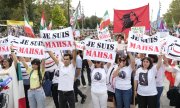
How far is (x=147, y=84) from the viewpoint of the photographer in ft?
21.8

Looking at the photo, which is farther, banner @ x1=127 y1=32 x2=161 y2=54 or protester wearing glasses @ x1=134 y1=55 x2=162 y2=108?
banner @ x1=127 y1=32 x2=161 y2=54

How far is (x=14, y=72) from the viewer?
7.36m

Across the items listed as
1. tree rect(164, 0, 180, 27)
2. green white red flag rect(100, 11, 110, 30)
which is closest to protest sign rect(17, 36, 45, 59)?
green white red flag rect(100, 11, 110, 30)

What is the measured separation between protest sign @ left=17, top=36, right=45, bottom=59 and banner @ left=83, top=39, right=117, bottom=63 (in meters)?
1.11

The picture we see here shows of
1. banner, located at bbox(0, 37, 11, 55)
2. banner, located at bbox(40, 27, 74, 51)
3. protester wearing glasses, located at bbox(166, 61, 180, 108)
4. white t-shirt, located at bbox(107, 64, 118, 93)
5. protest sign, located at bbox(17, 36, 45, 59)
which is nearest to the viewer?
protester wearing glasses, located at bbox(166, 61, 180, 108)

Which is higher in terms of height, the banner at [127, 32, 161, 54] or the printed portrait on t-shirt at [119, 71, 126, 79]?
the banner at [127, 32, 161, 54]

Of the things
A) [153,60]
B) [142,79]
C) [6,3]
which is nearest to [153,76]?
[142,79]

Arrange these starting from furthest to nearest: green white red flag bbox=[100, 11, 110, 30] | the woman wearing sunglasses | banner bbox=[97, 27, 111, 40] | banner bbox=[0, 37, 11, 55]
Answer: green white red flag bbox=[100, 11, 110, 30] → banner bbox=[97, 27, 111, 40] → banner bbox=[0, 37, 11, 55] → the woman wearing sunglasses

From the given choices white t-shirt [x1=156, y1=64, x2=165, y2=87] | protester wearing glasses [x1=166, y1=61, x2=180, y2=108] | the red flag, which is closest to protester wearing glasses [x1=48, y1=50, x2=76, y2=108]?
the red flag

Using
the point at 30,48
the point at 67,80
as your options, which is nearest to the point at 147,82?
the point at 67,80

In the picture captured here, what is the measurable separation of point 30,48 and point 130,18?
2554mm

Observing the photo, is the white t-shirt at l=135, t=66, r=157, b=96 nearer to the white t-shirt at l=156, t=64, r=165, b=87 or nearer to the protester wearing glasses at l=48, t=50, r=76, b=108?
the white t-shirt at l=156, t=64, r=165, b=87

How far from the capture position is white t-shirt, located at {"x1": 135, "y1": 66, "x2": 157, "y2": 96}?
21.7ft

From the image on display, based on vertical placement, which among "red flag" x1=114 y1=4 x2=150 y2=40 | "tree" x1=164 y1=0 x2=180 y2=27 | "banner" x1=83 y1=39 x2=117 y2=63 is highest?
"tree" x1=164 y1=0 x2=180 y2=27
